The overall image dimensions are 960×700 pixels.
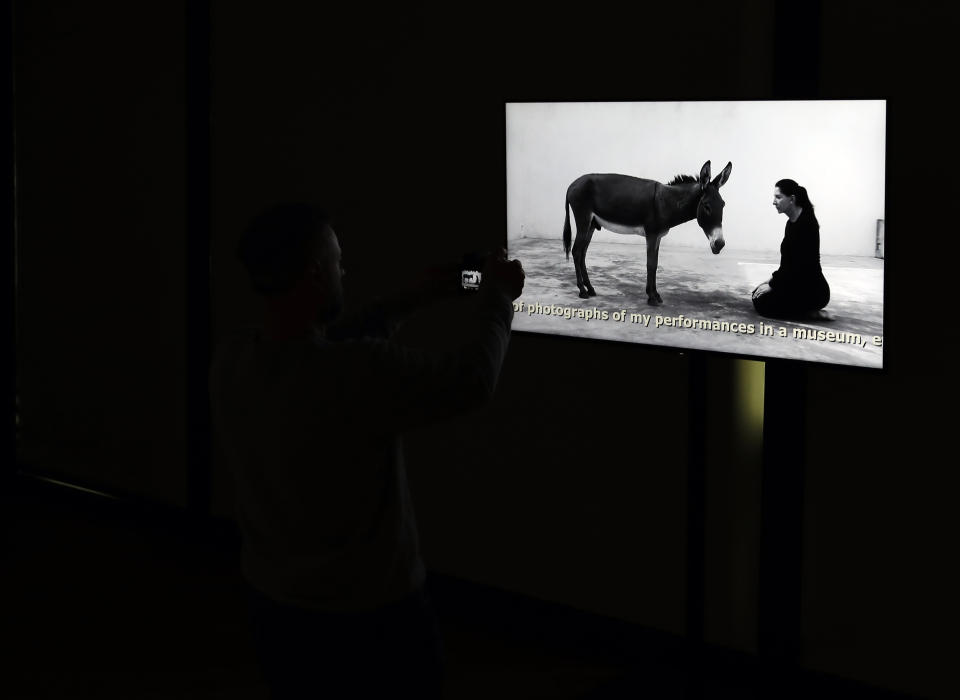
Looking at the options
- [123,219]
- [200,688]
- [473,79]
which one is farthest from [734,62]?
[123,219]

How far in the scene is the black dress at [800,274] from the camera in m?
2.56

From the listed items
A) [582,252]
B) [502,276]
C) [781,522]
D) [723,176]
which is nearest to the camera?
[502,276]

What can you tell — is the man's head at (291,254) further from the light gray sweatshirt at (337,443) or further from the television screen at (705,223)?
the television screen at (705,223)

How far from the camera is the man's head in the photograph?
5.54ft

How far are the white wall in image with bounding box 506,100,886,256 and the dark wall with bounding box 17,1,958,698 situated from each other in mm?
172

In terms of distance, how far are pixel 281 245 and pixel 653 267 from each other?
4.33 feet

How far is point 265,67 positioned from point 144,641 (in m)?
2.05

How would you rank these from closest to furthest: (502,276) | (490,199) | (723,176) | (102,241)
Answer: (502,276), (723,176), (490,199), (102,241)

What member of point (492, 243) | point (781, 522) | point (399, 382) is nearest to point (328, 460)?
point (399, 382)

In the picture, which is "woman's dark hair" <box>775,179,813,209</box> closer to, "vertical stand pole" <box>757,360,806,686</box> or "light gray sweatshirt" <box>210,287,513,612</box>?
"vertical stand pole" <box>757,360,806,686</box>

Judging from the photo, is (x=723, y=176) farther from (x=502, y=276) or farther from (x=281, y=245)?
(x=281, y=245)

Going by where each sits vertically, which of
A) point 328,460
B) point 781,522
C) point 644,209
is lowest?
point 781,522

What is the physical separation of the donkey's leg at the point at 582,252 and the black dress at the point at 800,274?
49cm

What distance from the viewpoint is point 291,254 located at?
1688 millimetres
